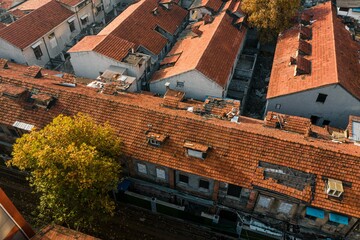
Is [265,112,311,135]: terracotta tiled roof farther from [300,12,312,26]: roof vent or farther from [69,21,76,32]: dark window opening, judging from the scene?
[69,21,76,32]: dark window opening

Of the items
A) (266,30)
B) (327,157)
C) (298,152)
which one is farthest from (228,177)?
(266,30)

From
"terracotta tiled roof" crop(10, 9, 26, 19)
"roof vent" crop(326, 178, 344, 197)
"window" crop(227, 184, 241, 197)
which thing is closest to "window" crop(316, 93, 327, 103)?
"roof vent" crop(326, 178, 344, 197)

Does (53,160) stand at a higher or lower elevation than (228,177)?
higher

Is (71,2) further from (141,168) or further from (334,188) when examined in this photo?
(334,188)

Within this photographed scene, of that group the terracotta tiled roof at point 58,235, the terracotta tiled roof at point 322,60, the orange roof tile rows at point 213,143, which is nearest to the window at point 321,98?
the terracotta tiled roof at point 322,60

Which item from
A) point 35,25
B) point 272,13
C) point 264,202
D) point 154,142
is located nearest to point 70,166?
point 154,142

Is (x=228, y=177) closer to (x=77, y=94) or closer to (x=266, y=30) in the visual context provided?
(x=77, y=94)
